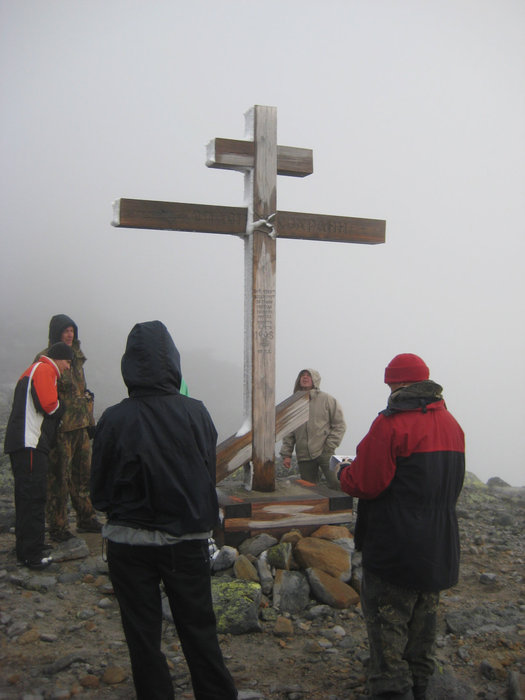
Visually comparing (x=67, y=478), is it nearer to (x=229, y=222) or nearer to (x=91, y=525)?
(x=91, y=525)

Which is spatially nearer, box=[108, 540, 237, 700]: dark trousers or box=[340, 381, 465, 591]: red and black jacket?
box=[108, 540, 237, 700]: dark trousers

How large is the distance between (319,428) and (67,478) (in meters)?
3.37

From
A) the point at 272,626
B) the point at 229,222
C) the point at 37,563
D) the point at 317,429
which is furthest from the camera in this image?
the point at 317,429

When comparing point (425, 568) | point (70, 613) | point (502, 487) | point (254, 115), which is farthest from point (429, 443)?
point (502, 487)

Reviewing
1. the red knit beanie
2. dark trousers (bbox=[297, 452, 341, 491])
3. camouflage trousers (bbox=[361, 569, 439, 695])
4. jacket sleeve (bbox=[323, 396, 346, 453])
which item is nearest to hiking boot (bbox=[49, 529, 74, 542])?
dark trousers (bbox=[297, 452, 341, 491])

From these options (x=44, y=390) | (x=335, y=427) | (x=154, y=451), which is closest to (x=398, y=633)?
(x=154, y=451)

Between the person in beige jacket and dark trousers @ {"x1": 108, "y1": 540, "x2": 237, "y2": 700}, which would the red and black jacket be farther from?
the person in beige jacket

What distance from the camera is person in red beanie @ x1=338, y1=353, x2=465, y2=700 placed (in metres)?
3.76

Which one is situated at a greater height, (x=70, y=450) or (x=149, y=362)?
(x=149, y=362)

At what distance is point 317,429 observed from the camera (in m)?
8.75

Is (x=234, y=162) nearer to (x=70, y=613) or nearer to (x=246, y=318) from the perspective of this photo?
(x=246, y=318)

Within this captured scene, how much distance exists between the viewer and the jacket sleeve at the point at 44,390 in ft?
20.8

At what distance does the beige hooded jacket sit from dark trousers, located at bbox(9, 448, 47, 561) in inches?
144

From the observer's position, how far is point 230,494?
272 inches
